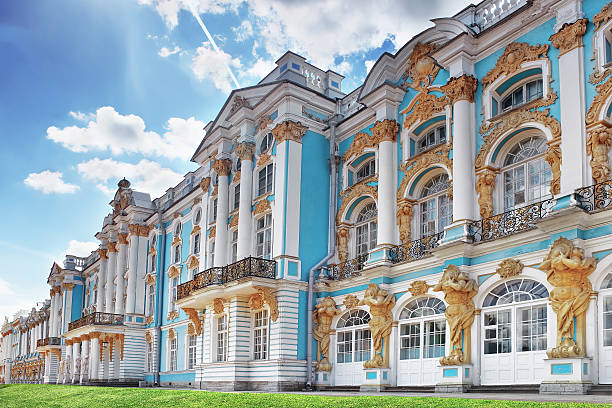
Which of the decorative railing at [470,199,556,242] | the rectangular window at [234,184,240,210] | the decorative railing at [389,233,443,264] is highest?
the rectangular window at [234,184,240,210]

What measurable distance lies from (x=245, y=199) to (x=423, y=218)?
721cm

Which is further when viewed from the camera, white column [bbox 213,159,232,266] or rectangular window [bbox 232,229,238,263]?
rectangular window [bbox 232,229,238,263]

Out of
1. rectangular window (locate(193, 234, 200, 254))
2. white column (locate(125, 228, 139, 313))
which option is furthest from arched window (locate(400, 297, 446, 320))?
white column (locate(125, 228, 139, 313))

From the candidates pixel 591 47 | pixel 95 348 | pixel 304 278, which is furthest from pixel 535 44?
pixel 95 348

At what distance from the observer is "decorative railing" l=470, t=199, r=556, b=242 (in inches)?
570

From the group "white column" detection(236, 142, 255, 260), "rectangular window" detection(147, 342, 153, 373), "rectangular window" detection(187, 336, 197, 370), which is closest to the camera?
"white column" detection(236, 142, 255, 260)

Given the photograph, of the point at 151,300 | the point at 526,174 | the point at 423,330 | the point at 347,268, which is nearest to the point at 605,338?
the point at 526,174

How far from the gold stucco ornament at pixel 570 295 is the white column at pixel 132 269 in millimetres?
25476

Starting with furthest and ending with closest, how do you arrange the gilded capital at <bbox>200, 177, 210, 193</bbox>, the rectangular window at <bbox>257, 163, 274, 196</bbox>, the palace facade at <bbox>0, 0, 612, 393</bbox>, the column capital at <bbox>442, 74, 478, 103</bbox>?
the gilded capital at <bbox>200, 177, 210, 193</bbox> < the rectangular window at <bbox>257, 163, 274, 196</bbox> < the column capital at <bbox>442, 74, 478, 103</bbox> < the palace facade at <bbox>0, 0, 612, 393</bbox>

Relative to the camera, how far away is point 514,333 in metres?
14.6

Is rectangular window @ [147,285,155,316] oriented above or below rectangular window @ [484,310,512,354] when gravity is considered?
above

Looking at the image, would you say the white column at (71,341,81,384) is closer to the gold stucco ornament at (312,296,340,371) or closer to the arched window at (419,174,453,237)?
the gold stucco ornament at (312,296,340,371)

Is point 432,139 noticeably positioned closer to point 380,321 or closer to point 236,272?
point 380,321

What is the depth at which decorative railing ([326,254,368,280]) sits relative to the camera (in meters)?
A: 20.1
